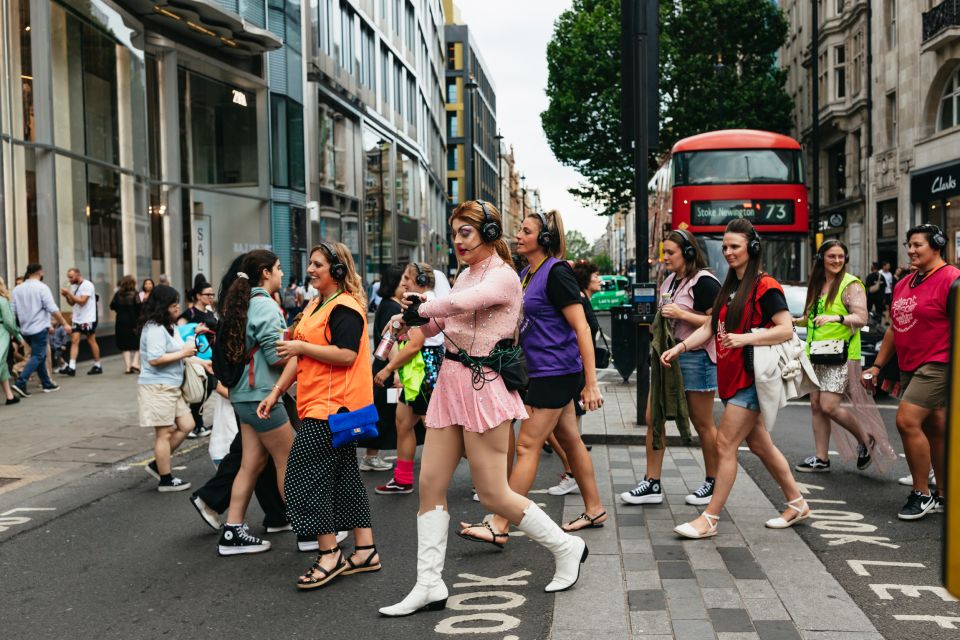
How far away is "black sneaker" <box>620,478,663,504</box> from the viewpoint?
6070mm

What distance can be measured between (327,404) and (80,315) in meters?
11.4

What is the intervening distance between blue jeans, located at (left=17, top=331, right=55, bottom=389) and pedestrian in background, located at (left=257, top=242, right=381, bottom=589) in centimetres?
914

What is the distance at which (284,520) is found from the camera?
5676mm

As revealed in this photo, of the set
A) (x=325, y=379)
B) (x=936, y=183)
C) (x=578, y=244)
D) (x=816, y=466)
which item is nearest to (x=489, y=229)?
(x=325, y=379)

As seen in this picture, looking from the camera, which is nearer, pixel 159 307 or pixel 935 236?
pixel 935 236

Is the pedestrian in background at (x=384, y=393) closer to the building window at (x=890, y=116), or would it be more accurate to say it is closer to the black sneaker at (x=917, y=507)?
the black sneaker at (x=917, y=507)

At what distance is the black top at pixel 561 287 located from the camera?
4.93 metres

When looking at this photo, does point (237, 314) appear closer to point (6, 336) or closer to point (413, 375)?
point (413, 375)

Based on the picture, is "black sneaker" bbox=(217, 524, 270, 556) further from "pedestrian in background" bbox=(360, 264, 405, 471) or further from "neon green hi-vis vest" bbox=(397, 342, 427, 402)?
"neon green hi-vis vest" bbox=(397, 342, 427, 402)

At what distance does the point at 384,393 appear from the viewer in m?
6.93

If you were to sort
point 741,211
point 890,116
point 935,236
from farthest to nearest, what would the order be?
point 890,116, point 741,211, point 935,236

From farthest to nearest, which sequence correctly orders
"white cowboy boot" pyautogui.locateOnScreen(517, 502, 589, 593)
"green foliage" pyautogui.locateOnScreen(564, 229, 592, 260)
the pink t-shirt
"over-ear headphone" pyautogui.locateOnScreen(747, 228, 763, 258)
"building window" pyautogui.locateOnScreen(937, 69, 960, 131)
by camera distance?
"green foliage" pyautogui.locateOnScreen(564, 229, 592, 260)
"building window" pyautogui.locateOnScreen(937, 69, 960, 131)
the pink t-shirt
"over-ear headphone" pyautogui.locateOnScreen(747, 228, 763, 258)
"white cowboy boot" pyautogui.locateOnScreen(517, 502, 589, 593)

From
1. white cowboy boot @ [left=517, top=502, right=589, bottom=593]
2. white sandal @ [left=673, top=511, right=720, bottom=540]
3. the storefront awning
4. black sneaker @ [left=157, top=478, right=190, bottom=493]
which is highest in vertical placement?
the storefront awning

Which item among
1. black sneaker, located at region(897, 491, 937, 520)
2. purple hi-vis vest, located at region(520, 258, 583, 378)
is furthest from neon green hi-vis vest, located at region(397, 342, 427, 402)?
black sneaker, located at region(897, 491, 937, 520)
